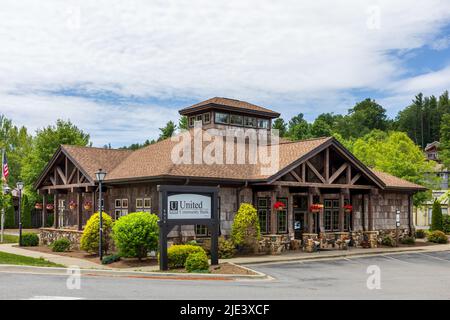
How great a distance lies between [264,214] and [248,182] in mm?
2584

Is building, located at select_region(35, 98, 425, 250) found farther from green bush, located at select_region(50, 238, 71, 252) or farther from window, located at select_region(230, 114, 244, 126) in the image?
green bush, located at select_region(50, 238, 71, 252)

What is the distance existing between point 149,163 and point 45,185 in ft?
37.4

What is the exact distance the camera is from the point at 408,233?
38.2 m

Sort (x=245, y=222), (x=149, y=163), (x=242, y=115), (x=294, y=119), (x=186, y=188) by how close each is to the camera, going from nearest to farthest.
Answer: (x=186, y=188)
(x=245, y=222)
(x=149, y=163)
(x=242, y=115)
(x=294, y=119)

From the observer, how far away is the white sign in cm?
2073

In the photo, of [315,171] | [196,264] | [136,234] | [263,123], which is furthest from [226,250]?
[263,123]

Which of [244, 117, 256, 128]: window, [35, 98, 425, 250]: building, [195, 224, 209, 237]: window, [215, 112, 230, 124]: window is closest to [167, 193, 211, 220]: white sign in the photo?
[35, 98, 425, 250]: building

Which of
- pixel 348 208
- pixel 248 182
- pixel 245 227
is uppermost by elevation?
pixel 248 182

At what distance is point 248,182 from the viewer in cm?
2814

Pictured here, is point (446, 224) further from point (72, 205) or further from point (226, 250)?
point (72, 205)

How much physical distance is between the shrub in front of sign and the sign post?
16.2ft

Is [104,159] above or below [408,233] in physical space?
above
